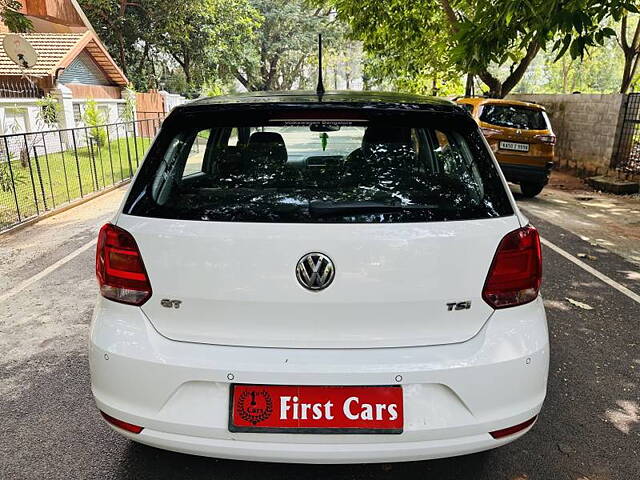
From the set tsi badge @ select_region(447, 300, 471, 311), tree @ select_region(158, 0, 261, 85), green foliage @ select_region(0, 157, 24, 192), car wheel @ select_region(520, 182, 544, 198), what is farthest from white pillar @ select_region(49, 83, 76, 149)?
tsi badge @ select_region(447, 300, 471, 311)

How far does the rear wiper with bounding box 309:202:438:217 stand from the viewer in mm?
1851

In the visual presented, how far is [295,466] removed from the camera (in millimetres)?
2420

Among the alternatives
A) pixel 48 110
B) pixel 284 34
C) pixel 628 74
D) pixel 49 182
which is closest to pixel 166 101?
pixel 48 110

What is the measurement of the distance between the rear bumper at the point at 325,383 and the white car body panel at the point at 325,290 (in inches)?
2.2

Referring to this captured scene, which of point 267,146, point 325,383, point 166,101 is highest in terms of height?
point 267,146

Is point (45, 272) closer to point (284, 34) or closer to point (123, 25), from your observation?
point (123, 25)

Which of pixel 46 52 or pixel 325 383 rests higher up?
pixel 46 52

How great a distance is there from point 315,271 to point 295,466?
43.9 inches

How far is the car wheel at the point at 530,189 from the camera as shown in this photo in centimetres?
1023

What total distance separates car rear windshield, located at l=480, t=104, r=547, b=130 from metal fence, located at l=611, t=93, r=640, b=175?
2.80 m

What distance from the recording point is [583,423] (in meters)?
2.80

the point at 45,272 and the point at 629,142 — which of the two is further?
the point at 629,142

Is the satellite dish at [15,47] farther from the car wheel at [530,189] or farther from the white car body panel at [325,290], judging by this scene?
the white car body panel at [325,290]

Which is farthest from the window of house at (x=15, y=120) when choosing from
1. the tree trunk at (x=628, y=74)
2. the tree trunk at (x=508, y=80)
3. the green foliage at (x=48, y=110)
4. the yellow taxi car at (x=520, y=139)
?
the tree trunk at (x=628, y=74)
